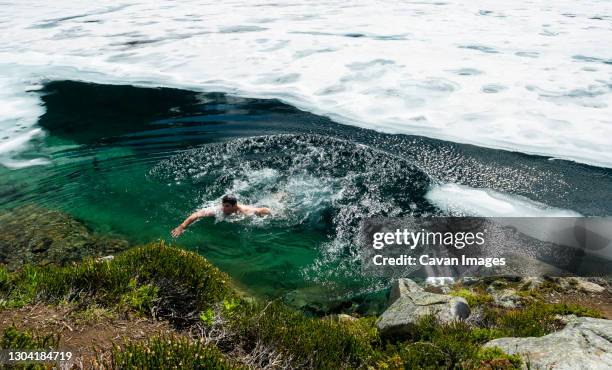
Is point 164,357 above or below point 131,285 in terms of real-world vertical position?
above

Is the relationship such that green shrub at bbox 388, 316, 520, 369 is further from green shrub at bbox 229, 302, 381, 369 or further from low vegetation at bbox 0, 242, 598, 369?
green shrub at bbox 229, 302, 381, 369

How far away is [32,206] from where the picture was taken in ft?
36.8

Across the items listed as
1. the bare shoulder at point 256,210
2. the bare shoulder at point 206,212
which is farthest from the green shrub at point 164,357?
the bare shoulder at point 256,210

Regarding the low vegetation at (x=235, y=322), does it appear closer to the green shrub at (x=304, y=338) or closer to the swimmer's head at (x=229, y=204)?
the green shrub at (x=304, y=338)

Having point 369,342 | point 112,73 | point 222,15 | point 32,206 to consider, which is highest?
point 222,15

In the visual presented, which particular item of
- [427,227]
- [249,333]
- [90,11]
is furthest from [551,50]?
[90,11]

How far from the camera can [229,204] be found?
1058cm

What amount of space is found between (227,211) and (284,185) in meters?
1.84

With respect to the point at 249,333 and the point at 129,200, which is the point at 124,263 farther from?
the point at 129,200

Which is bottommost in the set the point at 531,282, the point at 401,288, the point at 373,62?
the point at 531,282

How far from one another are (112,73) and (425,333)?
728 inches

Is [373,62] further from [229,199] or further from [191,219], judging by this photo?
[191,219]

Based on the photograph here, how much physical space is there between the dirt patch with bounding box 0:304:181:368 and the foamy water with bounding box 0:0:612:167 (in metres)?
9.46

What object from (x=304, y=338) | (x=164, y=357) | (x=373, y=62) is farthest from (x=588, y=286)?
(x=373, y=62)
